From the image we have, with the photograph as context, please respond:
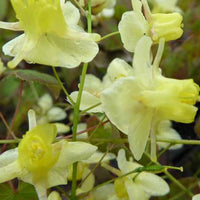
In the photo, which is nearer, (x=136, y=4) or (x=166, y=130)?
(x=136, y=4)

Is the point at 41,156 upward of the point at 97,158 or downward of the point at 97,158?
upward

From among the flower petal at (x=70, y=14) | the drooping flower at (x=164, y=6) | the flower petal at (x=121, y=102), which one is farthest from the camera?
the drooping flower at (x=164, y=6)

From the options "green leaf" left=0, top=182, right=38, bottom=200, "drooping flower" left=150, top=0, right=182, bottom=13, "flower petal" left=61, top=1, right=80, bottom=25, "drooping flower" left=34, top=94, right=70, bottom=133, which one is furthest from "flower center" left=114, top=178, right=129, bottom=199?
"drooping flower" left=150, top=0, right=182, bottom=13

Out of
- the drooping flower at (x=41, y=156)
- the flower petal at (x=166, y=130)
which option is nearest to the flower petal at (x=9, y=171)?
the drooping flower at (x=41, y=156)

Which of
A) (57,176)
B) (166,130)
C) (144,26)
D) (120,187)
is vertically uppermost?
(144,26)

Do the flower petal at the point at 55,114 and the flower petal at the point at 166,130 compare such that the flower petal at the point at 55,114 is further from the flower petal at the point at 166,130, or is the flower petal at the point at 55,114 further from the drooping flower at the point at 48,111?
the flower petal at the point at 166,130

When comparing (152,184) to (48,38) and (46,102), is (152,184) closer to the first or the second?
(48,38)

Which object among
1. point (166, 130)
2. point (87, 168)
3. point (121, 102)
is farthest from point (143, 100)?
point (166, 130)

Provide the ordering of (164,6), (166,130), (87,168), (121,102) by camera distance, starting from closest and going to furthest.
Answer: (121,102), (87,168), (166,130), (164,6)
